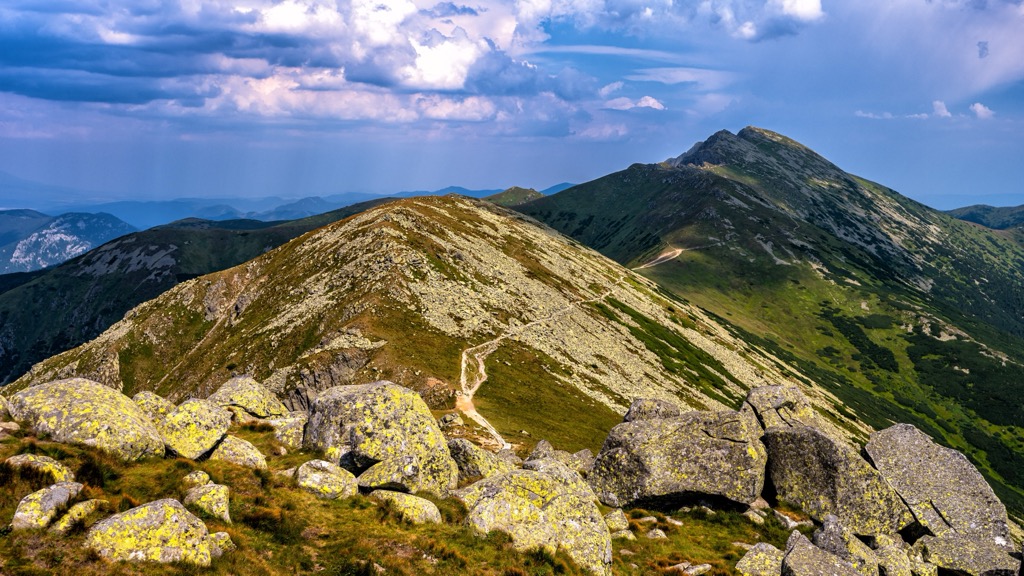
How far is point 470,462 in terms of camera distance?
3153 centimetres

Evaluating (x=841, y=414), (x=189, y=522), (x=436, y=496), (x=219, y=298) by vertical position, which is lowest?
(x=841, y=414)

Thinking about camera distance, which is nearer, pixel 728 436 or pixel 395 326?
pixel 728 436

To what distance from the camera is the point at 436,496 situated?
26.2 meters

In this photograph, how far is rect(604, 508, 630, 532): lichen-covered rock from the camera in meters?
27.5

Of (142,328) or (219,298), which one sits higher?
A: (219,298)

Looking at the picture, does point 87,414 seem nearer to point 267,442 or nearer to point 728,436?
point 267,442

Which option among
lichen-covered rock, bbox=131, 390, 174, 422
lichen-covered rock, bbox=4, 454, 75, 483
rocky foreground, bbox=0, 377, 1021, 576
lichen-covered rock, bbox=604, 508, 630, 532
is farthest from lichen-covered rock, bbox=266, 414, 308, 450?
lichen-covered rock, bbox=604, 508, 630, 532

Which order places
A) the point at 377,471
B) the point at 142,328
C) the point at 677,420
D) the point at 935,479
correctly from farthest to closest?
1. the point at 142,328
2. the point at 677,420
3. the point at 935,479
4. the point at 377,471

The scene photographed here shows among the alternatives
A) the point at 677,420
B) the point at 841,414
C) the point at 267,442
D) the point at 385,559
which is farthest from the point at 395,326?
the point at 841,414

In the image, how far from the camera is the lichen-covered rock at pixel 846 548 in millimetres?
23656

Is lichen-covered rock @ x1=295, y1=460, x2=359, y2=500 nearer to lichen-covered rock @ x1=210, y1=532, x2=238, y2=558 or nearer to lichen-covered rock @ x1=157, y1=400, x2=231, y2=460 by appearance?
lichen-covered rock @ x1=157, y1=400, x2=231, y2=460

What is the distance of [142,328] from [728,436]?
5137 inches

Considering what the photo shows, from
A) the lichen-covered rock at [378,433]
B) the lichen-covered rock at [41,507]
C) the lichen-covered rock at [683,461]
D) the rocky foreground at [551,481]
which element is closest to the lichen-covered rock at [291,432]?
the rocky foreground at [551,481]

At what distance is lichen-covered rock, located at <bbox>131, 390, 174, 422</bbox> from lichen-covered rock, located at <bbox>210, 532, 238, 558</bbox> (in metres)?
11.4
